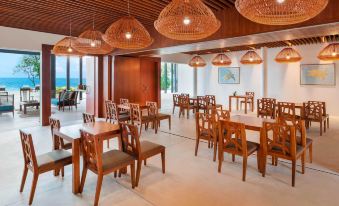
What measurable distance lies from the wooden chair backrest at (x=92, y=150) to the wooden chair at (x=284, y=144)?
2.23 metres

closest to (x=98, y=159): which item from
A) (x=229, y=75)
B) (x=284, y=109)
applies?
(x=284, y=109)

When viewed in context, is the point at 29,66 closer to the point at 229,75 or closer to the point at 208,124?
the point at 229,75

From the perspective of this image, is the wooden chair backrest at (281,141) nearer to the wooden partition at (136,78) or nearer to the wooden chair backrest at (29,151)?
the wooden chair backrest at (29,151)

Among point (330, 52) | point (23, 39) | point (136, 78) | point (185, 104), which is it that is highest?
point (23, 39)

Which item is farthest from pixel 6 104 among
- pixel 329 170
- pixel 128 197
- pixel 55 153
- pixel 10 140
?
pixel 329 170

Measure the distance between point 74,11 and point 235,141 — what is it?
13.9 ft

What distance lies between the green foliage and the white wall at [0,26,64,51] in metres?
6.60

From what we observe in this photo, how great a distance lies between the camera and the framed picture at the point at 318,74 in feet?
28.3

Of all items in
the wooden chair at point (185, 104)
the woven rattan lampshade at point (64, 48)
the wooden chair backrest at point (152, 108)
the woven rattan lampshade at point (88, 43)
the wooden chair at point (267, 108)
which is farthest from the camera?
the wooden chair at point (185, 104)

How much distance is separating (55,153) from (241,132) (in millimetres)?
2515

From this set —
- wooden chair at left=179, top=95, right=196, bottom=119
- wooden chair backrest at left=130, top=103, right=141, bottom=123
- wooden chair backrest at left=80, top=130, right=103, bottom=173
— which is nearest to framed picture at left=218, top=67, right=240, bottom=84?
wooden chair at left=179, top=95, right=196, bottom=119

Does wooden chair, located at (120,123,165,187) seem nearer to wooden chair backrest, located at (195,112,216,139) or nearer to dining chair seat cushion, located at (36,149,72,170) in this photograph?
dining chair seat cushion, located at (36,149,72,170)

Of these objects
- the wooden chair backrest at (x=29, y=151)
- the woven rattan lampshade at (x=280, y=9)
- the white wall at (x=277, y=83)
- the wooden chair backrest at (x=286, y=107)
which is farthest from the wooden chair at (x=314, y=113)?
the wooden chair backrest at (x=29, y=151)

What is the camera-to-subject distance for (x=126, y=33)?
3.49m
